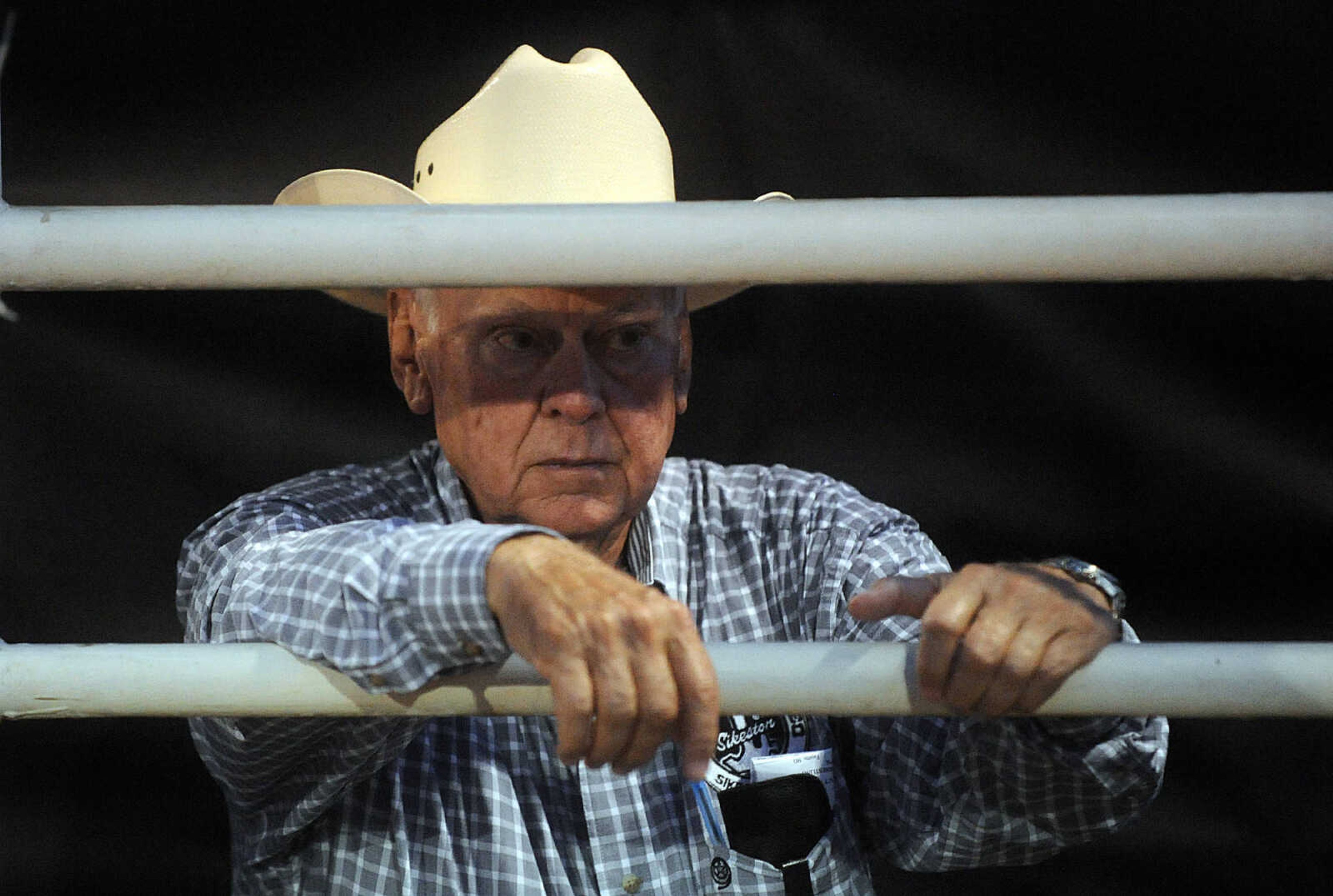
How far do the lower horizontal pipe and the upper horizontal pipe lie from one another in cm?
23

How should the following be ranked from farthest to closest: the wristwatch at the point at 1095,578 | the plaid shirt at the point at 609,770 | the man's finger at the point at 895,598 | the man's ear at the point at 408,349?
the man's ear at the point at 408,349 → the plaid shirt at the point at 609,770 → the wristwatch at the point at 1095,578 → the man's finger at the point at 895,598

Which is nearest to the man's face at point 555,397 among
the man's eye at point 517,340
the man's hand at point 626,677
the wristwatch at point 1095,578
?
the man's eye at point 517,340

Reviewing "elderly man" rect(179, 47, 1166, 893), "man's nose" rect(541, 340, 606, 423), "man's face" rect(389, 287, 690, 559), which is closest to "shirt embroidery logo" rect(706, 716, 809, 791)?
"elderly man" rect(179, 47, 1166, 893)

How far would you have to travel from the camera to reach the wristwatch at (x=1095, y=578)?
1.20 m

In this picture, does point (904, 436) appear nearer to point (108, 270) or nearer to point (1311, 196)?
point (1311, 196)

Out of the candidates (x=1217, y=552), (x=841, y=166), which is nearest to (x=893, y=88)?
(x=841, y=166)

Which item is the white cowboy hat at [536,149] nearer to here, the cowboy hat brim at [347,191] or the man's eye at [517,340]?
the cowboy hat brim at [347,191]

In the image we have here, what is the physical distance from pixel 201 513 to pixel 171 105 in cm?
57

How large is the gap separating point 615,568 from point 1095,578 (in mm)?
420

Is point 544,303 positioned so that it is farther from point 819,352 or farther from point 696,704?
point 696,704

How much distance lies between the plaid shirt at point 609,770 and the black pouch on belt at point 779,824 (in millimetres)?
14

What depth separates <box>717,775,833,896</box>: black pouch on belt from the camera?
159cm

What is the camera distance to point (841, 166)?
2.04m

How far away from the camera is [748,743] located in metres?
1.62
